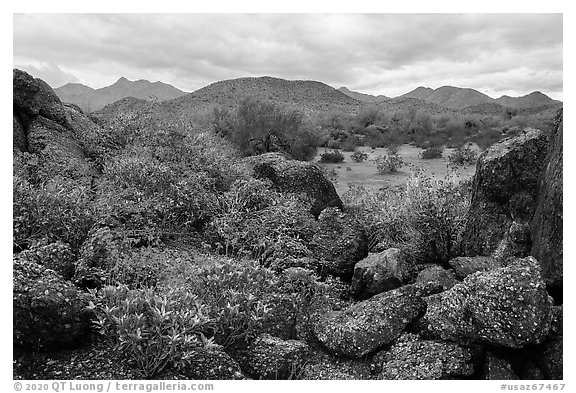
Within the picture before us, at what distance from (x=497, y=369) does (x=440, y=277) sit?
1.12 meters

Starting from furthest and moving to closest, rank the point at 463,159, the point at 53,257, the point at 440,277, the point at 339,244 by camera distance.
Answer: the point at 463,159 < the point at 339,244 < the point at 440,277 < the point at 53,257

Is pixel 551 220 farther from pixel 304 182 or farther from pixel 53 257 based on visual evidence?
pixel 53 257

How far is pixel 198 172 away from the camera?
7.66 m

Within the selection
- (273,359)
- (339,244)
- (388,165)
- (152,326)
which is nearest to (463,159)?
(388,165)

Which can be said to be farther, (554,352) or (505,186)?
(505,186)

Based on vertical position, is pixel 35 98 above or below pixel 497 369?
above

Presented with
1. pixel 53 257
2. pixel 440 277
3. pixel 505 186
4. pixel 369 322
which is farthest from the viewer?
pixel 505 186

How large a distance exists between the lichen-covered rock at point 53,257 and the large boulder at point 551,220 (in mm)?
3939

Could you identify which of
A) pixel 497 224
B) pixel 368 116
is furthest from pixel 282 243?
pixel 368 116

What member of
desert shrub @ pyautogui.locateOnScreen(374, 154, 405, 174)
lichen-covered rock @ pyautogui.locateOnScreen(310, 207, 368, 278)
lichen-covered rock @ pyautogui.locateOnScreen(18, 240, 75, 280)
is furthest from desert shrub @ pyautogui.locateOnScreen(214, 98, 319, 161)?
lichen-covered rock @ pyautogui.locateOnScreen(18, 240, 75, 280)

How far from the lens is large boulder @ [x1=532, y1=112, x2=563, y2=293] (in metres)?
4.00

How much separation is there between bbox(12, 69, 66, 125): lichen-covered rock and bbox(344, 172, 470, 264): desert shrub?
5.14m

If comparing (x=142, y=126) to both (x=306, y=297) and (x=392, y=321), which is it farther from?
(x=392, y=321)

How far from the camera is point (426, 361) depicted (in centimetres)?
377
